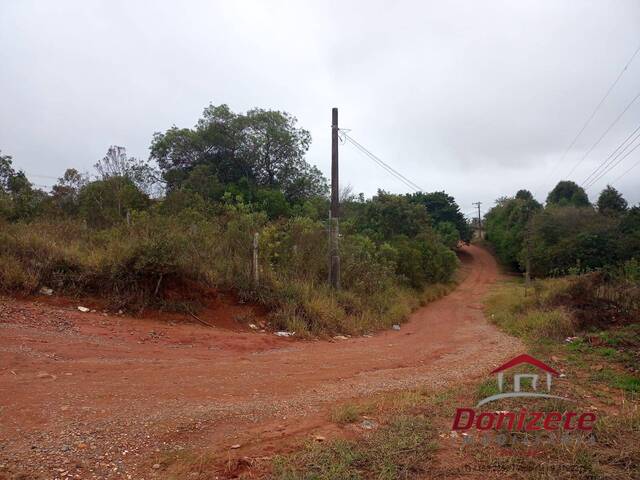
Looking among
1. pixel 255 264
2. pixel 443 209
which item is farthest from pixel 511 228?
pixel 255 264

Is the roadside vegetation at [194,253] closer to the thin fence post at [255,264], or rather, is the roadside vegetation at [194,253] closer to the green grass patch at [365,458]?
the thin fence post at [255,264]

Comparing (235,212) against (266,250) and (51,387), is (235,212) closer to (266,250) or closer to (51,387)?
(266,250)

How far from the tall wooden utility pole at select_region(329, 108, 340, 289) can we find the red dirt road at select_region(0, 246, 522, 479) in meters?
Result: 3.39

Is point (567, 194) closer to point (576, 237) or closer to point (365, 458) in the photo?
point (576, 237)

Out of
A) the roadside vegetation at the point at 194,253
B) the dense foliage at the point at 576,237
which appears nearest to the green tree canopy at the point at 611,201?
the dense foliage at the point at 576,237

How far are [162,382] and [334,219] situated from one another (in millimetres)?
9187

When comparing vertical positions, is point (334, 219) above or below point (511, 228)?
below

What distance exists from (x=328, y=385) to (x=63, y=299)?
6158 mm

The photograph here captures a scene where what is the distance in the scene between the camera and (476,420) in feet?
Result: 15.1

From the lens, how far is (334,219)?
1415cm

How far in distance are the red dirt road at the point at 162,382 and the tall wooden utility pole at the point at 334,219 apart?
3393mm

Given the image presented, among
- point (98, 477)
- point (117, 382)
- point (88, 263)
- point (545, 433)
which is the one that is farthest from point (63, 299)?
point (545, 433)

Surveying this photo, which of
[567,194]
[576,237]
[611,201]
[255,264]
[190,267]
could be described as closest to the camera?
[190,267]

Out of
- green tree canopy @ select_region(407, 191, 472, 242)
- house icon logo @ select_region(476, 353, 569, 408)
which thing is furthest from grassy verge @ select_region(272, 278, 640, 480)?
green tree canopy @ select_region(407, 191, 472, 242)
